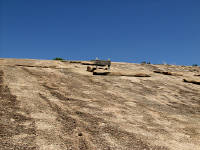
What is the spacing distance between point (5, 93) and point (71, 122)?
143 inches

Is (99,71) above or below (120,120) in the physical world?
above

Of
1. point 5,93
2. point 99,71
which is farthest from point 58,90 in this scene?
point 99,71

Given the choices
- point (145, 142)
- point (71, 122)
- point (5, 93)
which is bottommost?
point (145, 142)

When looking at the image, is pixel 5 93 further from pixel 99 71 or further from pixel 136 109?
pixel 99 71

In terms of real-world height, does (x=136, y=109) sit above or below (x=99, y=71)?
below

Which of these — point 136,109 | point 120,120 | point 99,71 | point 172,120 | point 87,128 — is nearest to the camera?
point 87,128

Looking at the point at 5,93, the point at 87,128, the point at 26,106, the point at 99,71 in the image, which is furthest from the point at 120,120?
the point at 99,71

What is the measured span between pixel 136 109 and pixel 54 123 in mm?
3903

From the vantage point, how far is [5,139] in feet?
14.7

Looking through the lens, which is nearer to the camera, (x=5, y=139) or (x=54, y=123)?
(x=5, y=139)

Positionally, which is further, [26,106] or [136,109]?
[136,109]

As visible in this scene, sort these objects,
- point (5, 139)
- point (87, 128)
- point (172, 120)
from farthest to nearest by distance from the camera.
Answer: point (172, 120) < point (87, 128) < point (5, 139)

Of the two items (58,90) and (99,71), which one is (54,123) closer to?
(58,90)

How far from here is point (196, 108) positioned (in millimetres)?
9805
